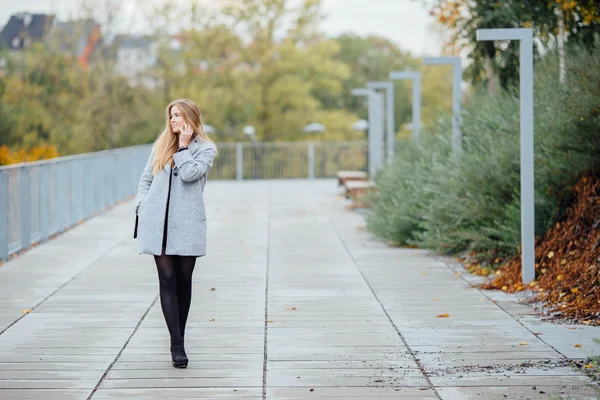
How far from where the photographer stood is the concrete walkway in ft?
22.4

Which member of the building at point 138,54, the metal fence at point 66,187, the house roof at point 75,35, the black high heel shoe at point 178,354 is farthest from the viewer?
the building at point 138,54

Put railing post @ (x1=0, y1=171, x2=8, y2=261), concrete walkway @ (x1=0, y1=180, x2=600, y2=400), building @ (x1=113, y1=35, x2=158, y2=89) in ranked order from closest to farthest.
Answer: concrete walkway @ (x1=0, y1=180, x2=600, y2=400)
railing post @ (x1=0, y1=171, x2=8, y2=261)
building @ (x1=113, y1=35, x2=158, y2=89)

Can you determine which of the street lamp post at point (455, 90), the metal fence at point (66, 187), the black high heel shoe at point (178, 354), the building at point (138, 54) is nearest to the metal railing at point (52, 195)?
the metal fence at point (66, 187)

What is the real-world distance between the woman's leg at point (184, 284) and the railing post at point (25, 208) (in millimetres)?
8193

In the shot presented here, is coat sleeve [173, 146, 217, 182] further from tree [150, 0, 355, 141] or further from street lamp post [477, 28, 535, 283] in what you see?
tree [150, 0, 355, 141]

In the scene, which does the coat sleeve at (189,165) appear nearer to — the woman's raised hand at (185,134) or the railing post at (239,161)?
the woman's raised hand at (185,134)

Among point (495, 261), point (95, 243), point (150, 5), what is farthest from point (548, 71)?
point (150, 5)

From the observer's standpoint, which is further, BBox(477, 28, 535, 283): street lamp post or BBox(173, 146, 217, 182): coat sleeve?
BBox(477, 28, 535, 283): street lamp post

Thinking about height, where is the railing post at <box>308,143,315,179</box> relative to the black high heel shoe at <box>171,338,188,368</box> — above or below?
below

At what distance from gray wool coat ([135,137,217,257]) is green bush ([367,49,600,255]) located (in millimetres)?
5236

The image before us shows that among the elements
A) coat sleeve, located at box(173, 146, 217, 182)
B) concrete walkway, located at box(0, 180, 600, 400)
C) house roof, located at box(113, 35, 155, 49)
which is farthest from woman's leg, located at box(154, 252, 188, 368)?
house roof, located at box(113, 35, 155, 49)

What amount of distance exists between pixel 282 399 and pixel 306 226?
13233 millimetres

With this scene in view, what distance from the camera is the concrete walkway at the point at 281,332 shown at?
6.84 m

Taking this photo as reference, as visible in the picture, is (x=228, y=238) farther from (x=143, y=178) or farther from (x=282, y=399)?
(x=282, y=399)
